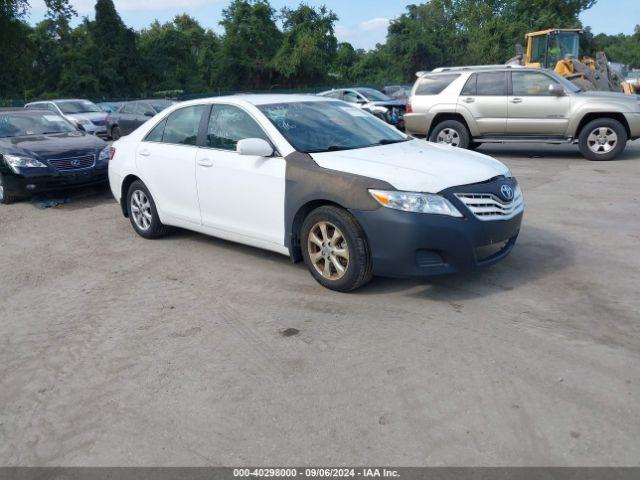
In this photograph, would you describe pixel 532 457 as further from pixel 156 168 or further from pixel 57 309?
pixel 156 168

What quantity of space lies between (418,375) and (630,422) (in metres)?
1.13

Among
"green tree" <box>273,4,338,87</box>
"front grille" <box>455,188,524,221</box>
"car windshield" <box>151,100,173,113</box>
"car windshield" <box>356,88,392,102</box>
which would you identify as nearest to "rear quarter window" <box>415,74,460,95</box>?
"car windshield" <box>356,88,392,102</box>

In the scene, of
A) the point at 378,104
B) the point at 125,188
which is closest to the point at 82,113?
the point at 378,104

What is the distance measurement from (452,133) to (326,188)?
8.46m

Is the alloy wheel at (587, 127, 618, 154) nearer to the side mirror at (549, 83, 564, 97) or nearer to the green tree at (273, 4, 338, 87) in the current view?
the side mirror at (549, 83, 564, 97)

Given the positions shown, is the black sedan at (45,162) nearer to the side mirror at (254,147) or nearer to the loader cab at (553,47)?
the side mirror at (254,147)

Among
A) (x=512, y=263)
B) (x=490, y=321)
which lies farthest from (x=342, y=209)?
(x=512, y=263)

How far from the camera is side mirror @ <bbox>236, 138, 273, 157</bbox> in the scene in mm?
5086

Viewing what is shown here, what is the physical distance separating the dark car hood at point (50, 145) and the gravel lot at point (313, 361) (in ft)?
10.4

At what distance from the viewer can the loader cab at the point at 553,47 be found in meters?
19.8

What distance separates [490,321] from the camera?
4.25 meters

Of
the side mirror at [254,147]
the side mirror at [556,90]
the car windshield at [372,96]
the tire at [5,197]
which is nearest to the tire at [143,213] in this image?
the side mirror at [254,147]

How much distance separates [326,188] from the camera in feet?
15.5

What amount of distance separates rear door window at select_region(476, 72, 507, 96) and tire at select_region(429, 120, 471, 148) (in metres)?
0.77
